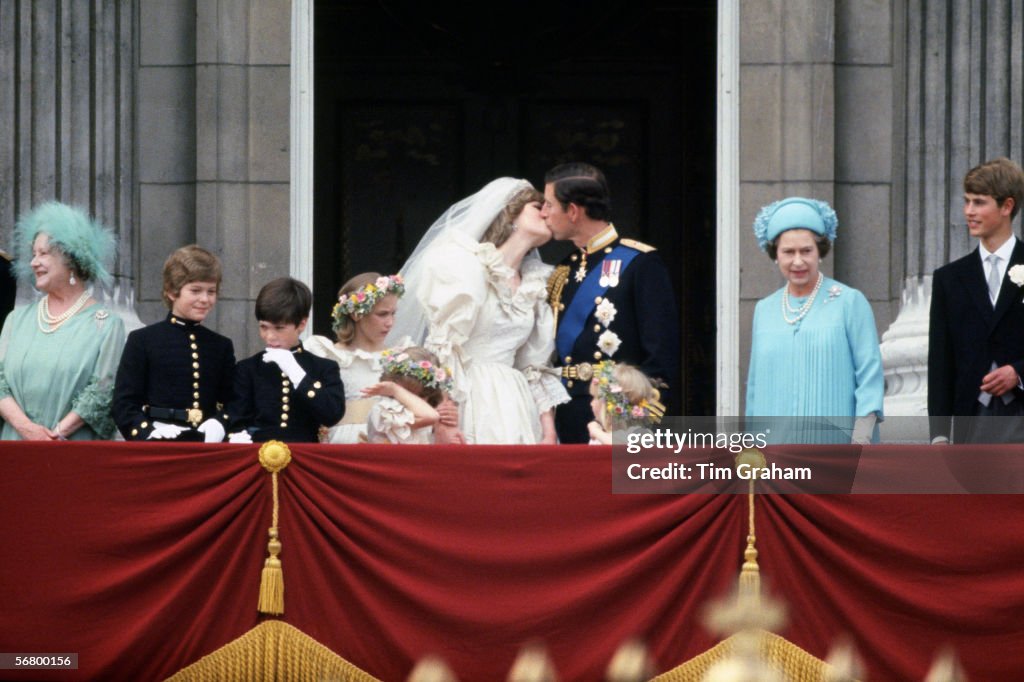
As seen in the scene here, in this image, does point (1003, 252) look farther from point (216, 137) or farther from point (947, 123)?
point (216, 137)

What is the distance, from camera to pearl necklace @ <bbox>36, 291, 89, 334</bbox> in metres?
7.84

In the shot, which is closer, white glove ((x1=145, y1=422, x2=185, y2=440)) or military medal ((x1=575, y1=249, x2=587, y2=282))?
white glove ((x1=145, y1=422, x2=185, y2=440))

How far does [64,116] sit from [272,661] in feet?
14.5

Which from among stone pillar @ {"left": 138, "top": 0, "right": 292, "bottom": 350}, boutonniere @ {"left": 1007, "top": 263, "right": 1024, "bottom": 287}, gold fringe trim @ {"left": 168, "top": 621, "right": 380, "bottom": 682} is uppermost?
stone pillar @ {"left": 138, "top": 0, "right": 292, "bottom": 350}

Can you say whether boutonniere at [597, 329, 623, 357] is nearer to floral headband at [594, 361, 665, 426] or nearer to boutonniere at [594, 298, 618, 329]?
boutonniere at [594, 298, 618, 329]

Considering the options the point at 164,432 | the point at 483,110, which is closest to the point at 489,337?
the point at 164,432

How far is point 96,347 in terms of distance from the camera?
25.4 feet

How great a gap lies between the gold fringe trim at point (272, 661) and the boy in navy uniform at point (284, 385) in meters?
1.01

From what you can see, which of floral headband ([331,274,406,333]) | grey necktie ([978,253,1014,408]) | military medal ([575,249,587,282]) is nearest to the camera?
grey necktie ([978,253,1014,408])

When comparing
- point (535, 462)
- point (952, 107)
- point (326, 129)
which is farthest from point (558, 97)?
point (535, 462)

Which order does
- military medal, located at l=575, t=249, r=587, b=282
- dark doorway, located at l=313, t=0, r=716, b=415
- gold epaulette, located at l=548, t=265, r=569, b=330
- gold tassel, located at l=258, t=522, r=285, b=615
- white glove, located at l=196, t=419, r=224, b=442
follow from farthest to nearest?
dark doorway, located at l=313, t=0, r=716, b=415
gold epaulette, located at l=548, t=265, r=569, b=330
military medal, located at l=575, t=249, r=587, b=282
white glove, located at l=196, t=419, r=224, b=442
gold tassel, located at l=258, t=522, r=285, b=615

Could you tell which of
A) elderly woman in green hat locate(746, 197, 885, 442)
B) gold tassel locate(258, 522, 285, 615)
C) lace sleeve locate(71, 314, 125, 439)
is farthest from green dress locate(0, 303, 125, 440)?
elderly woman in green hat locate(746, 197, 885, 442)

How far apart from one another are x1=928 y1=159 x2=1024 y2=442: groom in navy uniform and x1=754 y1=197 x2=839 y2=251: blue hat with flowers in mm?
520

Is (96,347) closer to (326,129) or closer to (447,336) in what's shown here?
(447,336)
